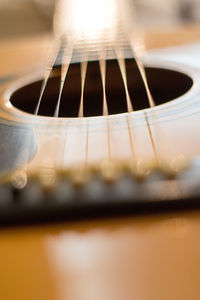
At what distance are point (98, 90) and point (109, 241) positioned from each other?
0.47 metres

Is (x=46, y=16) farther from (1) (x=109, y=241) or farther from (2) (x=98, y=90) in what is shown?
(1) (x=109, y=241)

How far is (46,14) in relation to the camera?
2.03 m

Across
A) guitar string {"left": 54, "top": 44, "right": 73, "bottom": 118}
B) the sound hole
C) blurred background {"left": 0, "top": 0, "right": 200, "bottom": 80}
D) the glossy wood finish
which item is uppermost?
blurred background {"left": 0, "top": 0, "right": 200, "bottom": 80}

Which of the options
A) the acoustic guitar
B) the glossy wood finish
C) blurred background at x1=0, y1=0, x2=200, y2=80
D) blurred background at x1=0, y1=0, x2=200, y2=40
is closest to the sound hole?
the acoustic guitar

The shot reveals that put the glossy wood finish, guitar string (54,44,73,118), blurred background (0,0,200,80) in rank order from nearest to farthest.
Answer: the glossy wood finish, guitar string (54,44,73,118), blurred background (0,0,200,80)

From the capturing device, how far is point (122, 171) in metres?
0.31

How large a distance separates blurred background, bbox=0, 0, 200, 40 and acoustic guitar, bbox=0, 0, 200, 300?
4.89 ft

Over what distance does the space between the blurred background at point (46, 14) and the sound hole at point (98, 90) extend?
3.85 ft

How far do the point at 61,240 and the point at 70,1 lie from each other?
56.7 inches

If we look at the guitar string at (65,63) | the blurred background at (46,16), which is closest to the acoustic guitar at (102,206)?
the guitar string at (65,63)

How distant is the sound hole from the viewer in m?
0.66

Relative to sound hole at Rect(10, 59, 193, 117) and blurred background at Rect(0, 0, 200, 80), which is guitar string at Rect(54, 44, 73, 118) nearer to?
sound hole at Rect(10, 59, 193, 117)

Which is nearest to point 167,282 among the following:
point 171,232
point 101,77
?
point 171,232

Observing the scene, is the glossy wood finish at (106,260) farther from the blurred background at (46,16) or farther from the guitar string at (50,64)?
the blurred background at (46,16)
